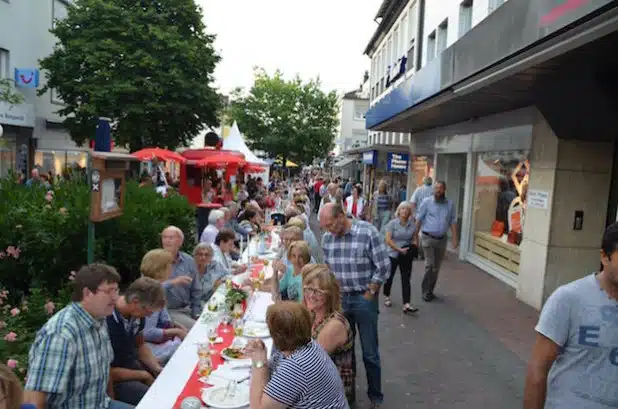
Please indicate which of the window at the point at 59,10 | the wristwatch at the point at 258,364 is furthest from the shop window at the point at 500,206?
the window at the point at 59,10

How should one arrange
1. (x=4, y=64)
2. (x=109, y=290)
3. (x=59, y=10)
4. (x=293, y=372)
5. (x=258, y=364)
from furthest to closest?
(x=59, y=10), (x=4, y=64), (x=109, y=290), (x=258, y=364), (x=293, y=372)

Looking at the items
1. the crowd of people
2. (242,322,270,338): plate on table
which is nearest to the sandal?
the crowd of people

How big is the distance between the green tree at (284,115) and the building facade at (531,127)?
2678 centimetres

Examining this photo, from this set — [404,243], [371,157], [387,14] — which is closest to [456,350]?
[404,243]

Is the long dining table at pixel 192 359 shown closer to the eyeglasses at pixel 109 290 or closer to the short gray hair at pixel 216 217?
the eyeglasses at pixel 109 290

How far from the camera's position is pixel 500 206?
36.3 feet

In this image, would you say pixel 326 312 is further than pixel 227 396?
Yes

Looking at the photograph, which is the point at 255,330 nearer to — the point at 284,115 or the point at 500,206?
the point at 500,206

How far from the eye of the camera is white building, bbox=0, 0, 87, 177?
19.7 m

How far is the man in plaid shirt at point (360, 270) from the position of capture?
456cm

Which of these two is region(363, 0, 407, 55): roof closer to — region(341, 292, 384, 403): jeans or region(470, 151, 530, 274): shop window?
region(470, 151, 530, 274): shop window

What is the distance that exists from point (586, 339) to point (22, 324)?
464 centimetres

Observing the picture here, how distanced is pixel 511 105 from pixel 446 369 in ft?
17.6

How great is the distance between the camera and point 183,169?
1513 cm
